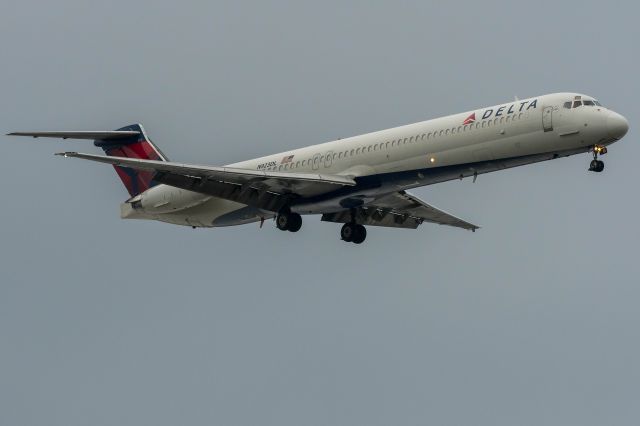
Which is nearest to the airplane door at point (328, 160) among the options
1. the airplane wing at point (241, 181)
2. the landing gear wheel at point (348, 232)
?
the airplane wing at point (241, 181)

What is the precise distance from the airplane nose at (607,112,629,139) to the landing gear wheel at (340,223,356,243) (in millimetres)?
13547

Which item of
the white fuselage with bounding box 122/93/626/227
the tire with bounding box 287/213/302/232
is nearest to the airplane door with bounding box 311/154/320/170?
the white fuselage with bounding box 122/93/626/227

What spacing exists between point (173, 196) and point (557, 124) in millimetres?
17063

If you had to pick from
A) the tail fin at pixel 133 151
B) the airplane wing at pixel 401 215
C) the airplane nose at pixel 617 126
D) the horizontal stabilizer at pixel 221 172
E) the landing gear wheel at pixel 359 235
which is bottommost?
the landing gear wheel at pixel 359 235

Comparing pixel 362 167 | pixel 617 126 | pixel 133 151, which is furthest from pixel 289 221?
pixel 617 126

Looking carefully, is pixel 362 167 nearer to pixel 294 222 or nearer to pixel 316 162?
pixel 316 162

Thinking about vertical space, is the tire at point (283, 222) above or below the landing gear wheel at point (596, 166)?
below

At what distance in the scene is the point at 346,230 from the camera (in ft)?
185

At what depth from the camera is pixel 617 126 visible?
4641 centimetres

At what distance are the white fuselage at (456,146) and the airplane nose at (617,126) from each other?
0.11ft

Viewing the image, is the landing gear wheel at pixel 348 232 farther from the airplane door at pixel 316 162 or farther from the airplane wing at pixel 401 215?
the airplane door at pixel 316 162

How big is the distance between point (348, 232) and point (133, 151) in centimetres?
1056

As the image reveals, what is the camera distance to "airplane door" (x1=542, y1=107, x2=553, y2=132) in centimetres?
4716

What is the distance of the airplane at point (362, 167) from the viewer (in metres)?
47.3
